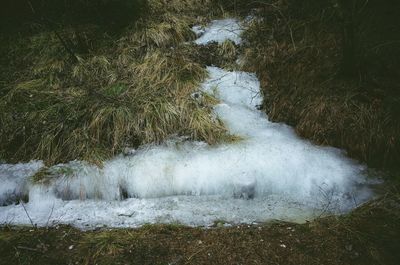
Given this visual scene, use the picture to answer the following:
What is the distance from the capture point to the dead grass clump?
3.93 metres

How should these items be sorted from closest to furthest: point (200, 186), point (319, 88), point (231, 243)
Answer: point (231, 243) < point (200, 186) < point (319, 88)

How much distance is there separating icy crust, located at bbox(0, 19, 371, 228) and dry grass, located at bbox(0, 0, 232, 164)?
22 cm

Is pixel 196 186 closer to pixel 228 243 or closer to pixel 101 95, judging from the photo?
Result: pixel 228 243

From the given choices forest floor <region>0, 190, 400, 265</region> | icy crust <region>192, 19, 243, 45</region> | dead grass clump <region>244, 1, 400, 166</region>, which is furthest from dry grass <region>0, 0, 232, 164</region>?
forest floor <region>0, 190, 400, 265</region>

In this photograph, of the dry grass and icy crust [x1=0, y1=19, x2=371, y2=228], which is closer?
icy crust [x1=0, y1=19, x2=371, y2=228]

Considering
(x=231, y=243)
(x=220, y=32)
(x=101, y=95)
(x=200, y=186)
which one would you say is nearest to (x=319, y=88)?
(x=200, y=186)

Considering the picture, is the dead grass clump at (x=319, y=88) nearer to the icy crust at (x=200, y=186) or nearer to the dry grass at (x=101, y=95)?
the icy crust at (x=200, y=186)

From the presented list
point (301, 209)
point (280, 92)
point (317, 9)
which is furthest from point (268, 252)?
point (317, 9)

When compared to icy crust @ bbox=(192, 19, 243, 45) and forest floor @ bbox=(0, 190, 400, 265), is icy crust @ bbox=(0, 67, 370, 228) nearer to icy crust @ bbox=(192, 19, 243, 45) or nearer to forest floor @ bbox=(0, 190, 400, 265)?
forest floor @ bbox=(0, 190, 400, 265)

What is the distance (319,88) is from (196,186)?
194 centimetres

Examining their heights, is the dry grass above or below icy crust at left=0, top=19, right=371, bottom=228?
above

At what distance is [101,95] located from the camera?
4.69 metres

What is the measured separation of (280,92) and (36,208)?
10.7 feet

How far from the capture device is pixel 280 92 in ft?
15.3
